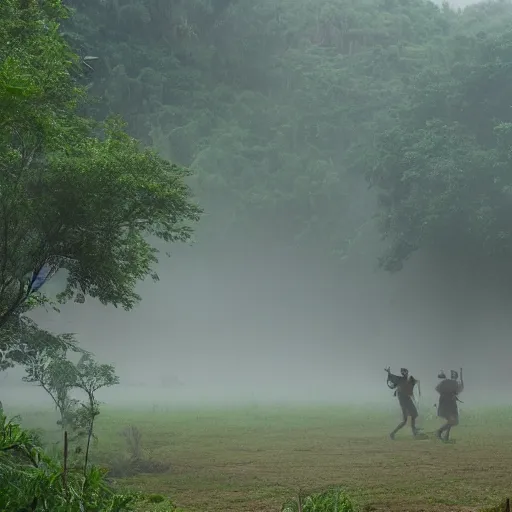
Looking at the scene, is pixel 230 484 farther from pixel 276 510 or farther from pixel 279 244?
pixel 279 244

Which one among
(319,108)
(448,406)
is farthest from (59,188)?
(319,108)

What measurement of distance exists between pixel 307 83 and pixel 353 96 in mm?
4211

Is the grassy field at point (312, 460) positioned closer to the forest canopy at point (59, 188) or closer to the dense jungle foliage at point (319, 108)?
the forest canopy at point (59, 188)

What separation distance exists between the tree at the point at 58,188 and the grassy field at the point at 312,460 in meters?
4.35

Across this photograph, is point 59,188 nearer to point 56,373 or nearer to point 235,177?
point 56,373

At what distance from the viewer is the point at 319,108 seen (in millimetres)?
60312

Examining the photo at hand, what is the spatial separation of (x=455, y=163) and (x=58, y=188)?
3051 cm

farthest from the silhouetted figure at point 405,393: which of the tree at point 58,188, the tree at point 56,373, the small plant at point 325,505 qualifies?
the small plant at point 325,505

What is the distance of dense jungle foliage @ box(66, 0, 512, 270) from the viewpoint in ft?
136

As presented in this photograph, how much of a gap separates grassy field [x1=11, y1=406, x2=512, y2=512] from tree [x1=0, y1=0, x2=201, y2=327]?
435 centimetres

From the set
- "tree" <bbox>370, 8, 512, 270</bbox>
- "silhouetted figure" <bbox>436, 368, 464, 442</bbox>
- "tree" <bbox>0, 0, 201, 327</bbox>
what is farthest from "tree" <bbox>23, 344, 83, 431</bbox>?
"tree" <bbox>370, 8, 512, 270</bbox>

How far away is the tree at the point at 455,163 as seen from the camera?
39688 millimetres

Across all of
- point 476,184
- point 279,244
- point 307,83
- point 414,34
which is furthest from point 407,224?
point 414,34

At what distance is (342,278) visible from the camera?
6353 centimetres
